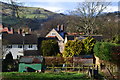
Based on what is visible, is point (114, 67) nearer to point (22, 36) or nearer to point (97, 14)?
point (97, 14)

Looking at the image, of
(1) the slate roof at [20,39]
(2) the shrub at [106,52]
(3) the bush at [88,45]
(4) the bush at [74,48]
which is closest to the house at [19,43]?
(1) the slate roof at [20,39]

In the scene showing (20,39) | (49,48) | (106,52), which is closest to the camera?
(106,52)

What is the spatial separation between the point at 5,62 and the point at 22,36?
1659cm

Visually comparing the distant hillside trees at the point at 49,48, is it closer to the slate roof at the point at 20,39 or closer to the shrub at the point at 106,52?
the slate roof at the point at 20,39

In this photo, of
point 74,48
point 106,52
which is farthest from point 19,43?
point 106,52

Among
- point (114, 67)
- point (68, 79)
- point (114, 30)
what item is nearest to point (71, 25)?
point (114, 30)

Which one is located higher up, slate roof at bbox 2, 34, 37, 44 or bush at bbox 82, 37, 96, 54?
slate roof at bbox 2, 34, 37, 44

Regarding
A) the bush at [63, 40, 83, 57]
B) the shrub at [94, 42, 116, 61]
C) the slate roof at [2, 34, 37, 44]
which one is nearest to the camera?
the shrub at [94, 42, 116, 61]

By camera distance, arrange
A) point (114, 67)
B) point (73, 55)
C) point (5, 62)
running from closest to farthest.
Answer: point (114, 67) < point (5, 62) < point (73, 55)

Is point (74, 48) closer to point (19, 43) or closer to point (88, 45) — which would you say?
point (88, 45)

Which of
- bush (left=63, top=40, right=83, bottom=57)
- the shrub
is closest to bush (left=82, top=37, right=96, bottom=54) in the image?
bush (left=63, top=40, right=83, bottom=57)

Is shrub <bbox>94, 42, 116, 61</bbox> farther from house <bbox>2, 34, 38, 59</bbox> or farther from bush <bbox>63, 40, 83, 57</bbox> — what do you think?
house <bbox>2, 34, 38, 59</bbox>

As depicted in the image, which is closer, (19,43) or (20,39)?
(19,43)

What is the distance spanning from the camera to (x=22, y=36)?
128ft
